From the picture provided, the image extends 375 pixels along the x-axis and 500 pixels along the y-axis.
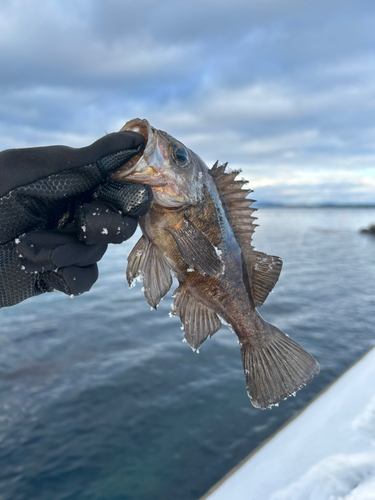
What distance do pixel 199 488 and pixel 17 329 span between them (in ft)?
22.9

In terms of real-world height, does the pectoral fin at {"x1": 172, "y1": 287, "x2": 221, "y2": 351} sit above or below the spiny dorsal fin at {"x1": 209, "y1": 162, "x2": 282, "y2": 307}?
below

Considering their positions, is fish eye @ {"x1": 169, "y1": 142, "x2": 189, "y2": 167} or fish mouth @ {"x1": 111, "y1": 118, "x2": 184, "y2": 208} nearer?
fish mouth @ {"x1": 111, "y1": 118, "x2": 184, "y2": 208}

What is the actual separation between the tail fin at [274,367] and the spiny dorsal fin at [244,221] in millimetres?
518

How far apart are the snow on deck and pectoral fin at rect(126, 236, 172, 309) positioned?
199cm

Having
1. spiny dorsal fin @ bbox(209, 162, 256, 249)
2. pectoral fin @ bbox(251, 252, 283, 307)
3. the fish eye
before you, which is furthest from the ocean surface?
the fish eye

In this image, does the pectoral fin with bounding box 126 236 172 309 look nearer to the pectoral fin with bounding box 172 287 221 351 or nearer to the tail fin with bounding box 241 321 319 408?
the pectoral fin with bounding box 172 287 221 351

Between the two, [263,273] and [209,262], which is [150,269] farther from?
[263,273]

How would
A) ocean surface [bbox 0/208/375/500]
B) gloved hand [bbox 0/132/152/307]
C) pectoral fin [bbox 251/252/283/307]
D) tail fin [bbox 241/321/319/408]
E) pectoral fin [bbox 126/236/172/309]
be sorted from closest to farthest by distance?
gloved hand [bbox 0/132/152/307], tail fin [bbox 241/321/319/408], pectoral fin [bbox 126/236/172/309], pectoral fin [bbox 251/252/283/307], ocean surface [bbox 0/208/375/500]

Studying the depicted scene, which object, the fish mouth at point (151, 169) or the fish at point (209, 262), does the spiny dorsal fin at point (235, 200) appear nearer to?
the fish at point (209, 262)

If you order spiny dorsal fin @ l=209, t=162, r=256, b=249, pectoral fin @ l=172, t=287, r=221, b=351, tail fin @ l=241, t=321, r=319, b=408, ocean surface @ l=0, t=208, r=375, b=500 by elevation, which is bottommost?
ocean surface @ l=0, t=208, r=375, b=500

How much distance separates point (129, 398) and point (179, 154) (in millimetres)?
5104

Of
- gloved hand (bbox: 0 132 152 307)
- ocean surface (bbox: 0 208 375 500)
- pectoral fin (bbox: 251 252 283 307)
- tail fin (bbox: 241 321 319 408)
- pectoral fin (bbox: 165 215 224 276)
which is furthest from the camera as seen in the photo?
ocean surface (bbox: 0 208 375 500)

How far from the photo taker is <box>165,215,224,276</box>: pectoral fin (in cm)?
308

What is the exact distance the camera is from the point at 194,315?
3.43m
